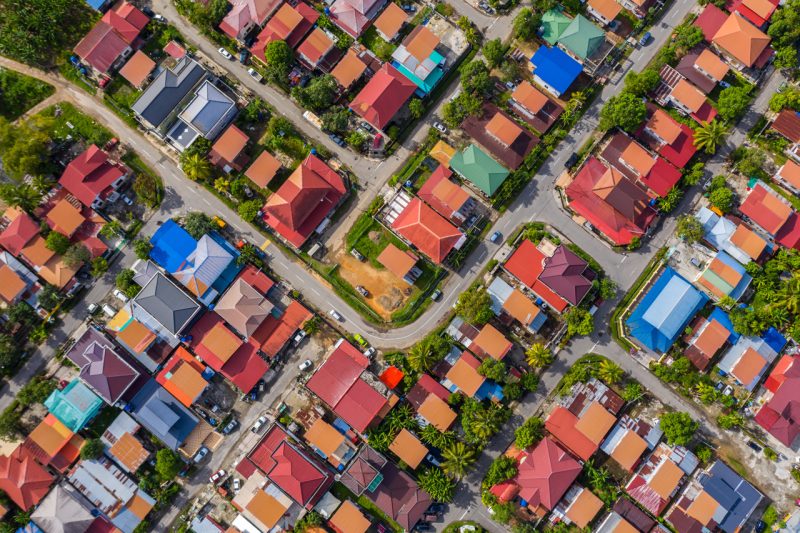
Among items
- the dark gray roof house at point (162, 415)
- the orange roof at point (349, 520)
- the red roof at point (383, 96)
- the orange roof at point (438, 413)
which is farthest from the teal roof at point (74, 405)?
the red roof at point (383, 96)

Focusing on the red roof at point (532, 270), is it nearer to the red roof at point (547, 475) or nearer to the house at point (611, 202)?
the house at point (611, 202)

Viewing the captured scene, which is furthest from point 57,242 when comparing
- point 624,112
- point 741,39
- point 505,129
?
point 741,39

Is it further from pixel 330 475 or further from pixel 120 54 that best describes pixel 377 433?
pixel 120 54

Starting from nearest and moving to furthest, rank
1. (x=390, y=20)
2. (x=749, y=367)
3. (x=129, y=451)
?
(x=129, y=451), (x=749, y=367), (x=390, y=20)

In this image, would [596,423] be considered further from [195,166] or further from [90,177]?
[90,177]

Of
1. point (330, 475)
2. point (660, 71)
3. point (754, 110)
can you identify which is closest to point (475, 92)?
point (660, 71)

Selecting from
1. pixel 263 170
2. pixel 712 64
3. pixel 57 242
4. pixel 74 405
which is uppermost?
pixel 712 64

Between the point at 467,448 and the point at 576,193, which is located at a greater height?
the point at 576,193

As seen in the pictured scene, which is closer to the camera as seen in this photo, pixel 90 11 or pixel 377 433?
pixel 377 433
